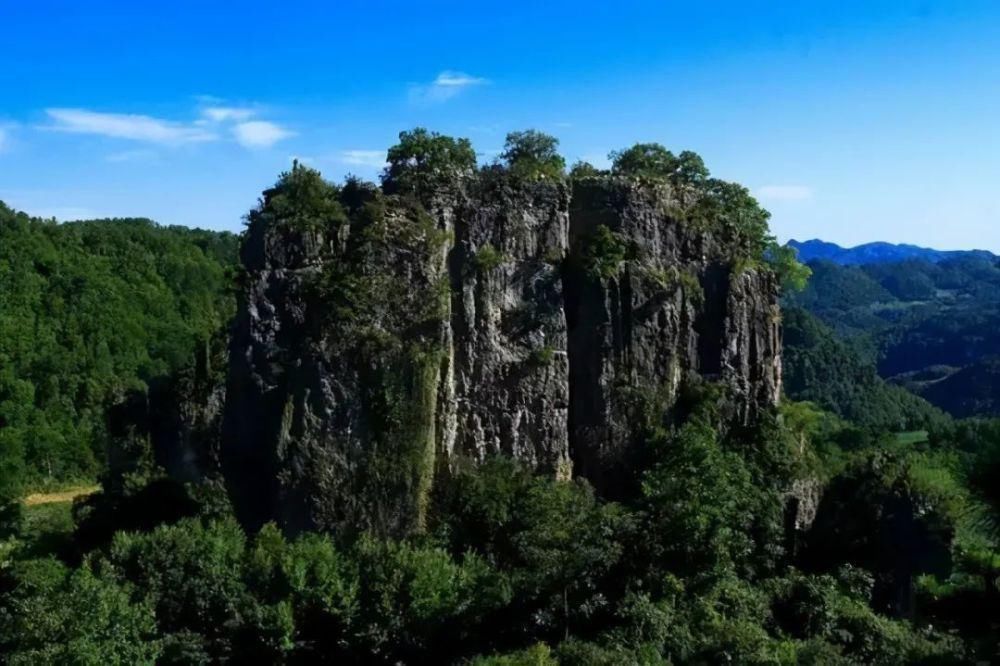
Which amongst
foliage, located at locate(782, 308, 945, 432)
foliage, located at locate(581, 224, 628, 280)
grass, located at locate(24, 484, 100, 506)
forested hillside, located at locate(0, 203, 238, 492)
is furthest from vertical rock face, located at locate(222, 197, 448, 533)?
foliage, located at locate(782, 308, 945, 432)

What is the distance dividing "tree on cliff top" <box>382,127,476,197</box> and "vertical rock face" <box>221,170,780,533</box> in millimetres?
648

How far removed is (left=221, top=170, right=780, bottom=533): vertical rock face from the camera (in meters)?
22.6

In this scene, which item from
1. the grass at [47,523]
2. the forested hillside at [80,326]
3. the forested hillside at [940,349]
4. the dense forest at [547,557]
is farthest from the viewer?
the forested hillside at [940,349]

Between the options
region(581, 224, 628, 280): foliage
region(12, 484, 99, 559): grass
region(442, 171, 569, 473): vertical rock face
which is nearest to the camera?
region(442, 171, 569, 473): vertical rock face

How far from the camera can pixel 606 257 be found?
2575 centimetres

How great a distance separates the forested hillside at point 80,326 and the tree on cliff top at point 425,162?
39163mm

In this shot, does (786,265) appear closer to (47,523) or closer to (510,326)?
(510,326)

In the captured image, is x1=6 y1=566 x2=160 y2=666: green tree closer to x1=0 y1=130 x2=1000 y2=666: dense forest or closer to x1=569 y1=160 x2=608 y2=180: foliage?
x1=0 y1=130 x2=1000 y2=666: dense forest

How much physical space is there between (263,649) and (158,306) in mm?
70724

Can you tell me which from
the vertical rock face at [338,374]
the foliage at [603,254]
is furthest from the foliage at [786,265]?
the vertical rock face at [338,374]

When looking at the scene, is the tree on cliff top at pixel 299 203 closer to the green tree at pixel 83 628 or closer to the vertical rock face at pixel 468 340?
the vertical rock face at pixel 468 340

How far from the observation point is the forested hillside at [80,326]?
66.6 m

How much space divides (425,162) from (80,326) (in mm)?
62024

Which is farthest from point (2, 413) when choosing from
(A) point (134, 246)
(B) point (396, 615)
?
(B) point (396, 615)
